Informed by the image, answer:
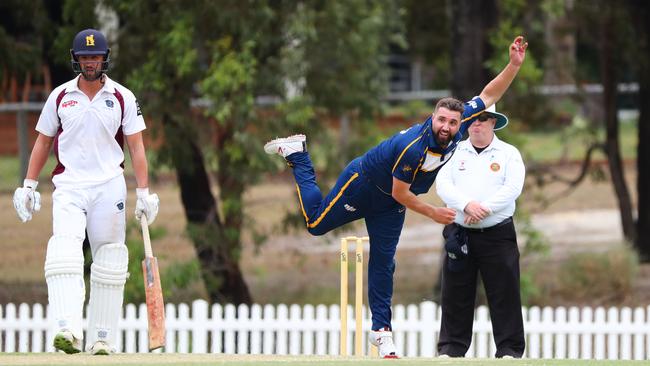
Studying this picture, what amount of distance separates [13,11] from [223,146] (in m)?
3.07

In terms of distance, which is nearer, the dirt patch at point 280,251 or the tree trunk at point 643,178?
the dirt patch at point 280,251

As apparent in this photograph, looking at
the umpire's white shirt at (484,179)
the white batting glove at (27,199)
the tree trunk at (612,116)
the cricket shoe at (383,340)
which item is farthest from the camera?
the tree trunk at (612,116)

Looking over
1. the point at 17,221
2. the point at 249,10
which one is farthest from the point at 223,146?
the point at 17,221

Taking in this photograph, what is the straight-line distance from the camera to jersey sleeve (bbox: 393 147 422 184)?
869 centimetres

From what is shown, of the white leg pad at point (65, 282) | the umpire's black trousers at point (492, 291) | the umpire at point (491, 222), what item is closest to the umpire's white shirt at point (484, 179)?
the umpire at point (491, 222)

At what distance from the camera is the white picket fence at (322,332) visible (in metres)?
13.1

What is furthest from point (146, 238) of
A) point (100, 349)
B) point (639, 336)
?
point (639, 336)

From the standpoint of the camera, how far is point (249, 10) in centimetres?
1470

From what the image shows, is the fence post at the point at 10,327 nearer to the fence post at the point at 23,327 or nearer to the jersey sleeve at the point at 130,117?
the fence post at the point at 23,327

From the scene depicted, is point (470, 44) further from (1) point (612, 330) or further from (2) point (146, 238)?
(2) point (146, 238)

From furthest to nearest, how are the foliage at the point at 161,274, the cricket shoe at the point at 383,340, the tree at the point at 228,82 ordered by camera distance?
1. the foliage at the point at 161,274
2. the tree at the point at 228,82
3. the cricket shoe at the point at 383,340

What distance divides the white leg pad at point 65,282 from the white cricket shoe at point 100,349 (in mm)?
303

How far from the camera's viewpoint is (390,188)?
30.0 feet

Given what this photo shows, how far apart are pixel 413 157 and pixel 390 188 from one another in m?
0.51
